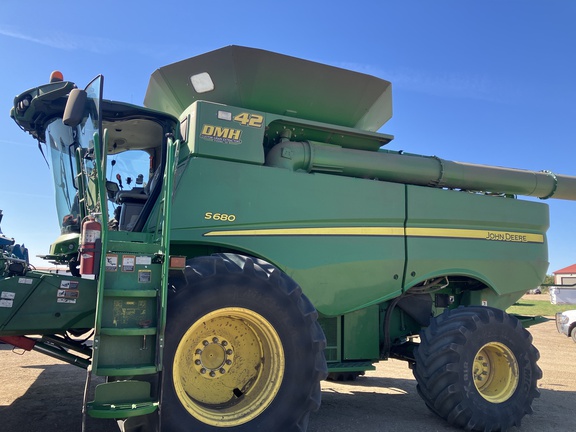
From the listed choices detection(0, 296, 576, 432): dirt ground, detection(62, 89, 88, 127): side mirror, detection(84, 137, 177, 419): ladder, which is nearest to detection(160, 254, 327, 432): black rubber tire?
detection(84, 137, 177, 419): ladder

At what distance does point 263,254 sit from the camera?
186 inches

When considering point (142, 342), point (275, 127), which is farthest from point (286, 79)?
point (142, 342)

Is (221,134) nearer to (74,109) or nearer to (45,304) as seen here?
(74,109)

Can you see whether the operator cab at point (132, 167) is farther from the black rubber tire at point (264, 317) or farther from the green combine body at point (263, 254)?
the black rubber tire at point (264, 317)

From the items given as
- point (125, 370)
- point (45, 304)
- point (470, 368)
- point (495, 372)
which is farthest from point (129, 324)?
point (495, 372)

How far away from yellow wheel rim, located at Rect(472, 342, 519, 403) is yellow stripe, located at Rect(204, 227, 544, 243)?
4.44 ft

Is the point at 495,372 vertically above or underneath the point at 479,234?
underneath

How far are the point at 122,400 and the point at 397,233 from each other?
342 centimetres

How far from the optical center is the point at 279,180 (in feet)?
16.3

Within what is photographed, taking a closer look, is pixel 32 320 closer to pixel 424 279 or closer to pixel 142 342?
pixel 142 342

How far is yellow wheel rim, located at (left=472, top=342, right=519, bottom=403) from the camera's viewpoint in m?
5.27

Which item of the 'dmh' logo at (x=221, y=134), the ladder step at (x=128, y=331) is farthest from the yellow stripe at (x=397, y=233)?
the ladder step at (x=128, y=331)

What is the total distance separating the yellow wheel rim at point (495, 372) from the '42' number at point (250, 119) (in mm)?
3374

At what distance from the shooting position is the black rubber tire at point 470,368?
4.86 m
